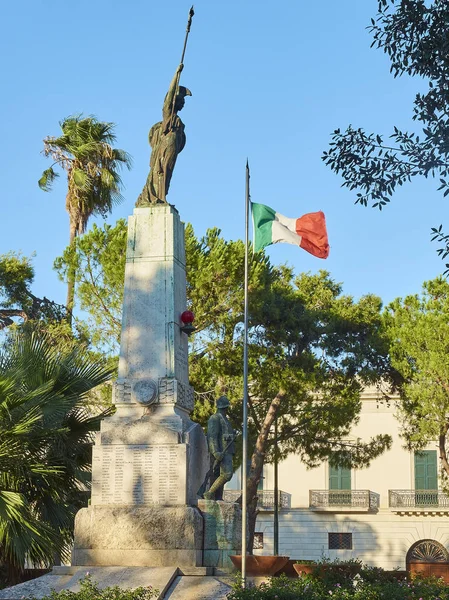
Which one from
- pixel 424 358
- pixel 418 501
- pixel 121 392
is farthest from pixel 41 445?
pixel 418 501

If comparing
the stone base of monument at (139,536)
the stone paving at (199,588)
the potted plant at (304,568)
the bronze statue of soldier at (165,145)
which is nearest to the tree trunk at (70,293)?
the bronze statue of soldier at (165,145)

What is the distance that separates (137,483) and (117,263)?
13.6m

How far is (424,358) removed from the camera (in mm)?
29719

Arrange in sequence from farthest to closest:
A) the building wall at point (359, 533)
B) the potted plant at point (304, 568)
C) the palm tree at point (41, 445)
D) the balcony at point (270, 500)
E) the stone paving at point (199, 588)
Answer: the balcony at point (270, 500)
the building wall at point (359, 533)
the palm tree at point (41, 445)
the potted plant at point (304, 568)
the stone paving at point (199, 588)

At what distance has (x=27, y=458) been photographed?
641 inches

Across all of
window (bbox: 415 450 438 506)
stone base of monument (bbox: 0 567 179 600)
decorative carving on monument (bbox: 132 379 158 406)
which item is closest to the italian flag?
decorative carving on monument (bbox: 132 379 158 406)

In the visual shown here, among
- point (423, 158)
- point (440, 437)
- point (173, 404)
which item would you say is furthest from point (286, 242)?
point (440, 437)

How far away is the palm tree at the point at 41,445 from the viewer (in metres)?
15.1

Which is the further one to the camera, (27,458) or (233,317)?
(233,317)

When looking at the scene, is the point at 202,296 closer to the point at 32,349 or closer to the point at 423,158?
the point at 32,349

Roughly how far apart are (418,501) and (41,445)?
99.7 ft

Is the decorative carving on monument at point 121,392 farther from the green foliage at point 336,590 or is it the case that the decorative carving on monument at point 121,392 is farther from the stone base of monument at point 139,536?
the green foliage at point 336,590

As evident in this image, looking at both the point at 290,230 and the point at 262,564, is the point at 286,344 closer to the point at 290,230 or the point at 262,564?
the point at 290,230

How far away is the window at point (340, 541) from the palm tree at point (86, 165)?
20391mm
